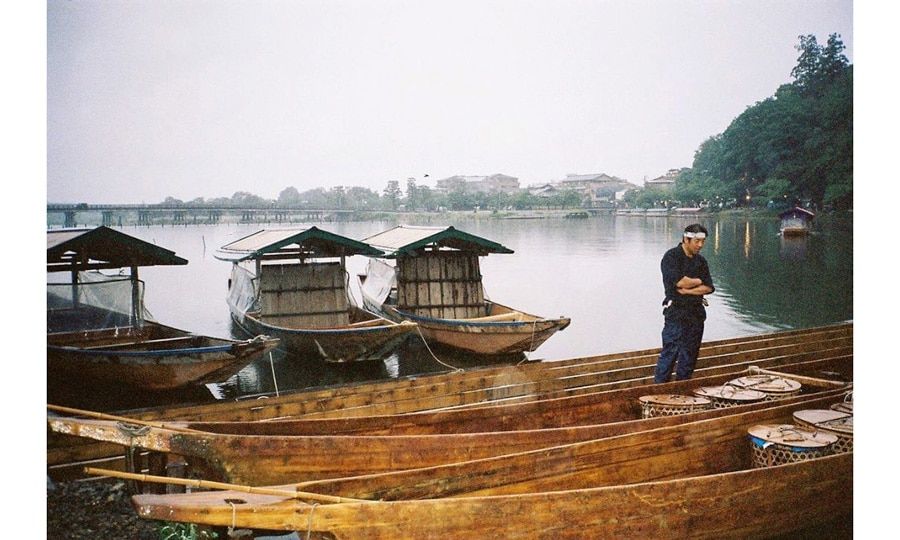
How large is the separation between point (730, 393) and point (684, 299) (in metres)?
0.56

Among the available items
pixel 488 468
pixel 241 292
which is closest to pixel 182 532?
pixel 488 468

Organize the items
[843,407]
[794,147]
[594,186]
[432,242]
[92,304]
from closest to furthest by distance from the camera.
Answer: [843,407]
[92,304]
[794,147]
[594,186]
[432,242]

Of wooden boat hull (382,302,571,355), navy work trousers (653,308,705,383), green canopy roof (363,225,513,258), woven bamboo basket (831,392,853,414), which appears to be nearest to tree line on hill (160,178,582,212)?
green canopy roof (363,225,513,258)

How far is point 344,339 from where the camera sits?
→ 5.23m

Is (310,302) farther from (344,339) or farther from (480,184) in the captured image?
(480,184)

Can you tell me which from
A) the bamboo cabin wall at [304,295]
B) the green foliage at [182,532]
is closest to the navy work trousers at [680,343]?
the green foliage at [182,532]

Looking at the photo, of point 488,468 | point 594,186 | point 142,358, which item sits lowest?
point 488,468

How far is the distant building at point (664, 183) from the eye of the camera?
17.0ft

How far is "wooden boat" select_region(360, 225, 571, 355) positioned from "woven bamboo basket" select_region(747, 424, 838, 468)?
2.74 meters

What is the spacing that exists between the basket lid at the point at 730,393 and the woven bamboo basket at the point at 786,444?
349 mm

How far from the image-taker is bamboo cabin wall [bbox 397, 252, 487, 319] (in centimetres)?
618

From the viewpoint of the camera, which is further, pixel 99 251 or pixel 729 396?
pixel 99 251

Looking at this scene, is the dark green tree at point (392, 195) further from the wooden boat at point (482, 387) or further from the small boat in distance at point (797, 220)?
the small boat in distance at point (797, 220)
